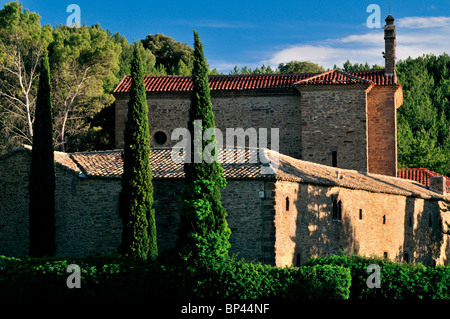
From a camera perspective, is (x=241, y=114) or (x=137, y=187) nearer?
(x=137, y=187)

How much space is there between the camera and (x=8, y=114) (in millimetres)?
38000

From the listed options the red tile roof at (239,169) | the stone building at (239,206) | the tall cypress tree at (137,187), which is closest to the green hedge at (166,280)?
the tall cypress tree at (137,187)

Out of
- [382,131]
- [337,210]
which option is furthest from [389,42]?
[337,210]

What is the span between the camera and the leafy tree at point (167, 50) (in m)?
66.2

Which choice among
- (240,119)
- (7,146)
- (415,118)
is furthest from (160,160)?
(415,118)

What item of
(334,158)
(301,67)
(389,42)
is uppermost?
(301,67)

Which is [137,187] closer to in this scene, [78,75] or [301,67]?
[78,75]

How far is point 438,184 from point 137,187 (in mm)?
20775

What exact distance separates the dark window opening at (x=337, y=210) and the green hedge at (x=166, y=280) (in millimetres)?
7246

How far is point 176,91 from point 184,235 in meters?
15.3

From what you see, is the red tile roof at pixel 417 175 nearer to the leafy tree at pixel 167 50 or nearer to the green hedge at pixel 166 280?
the green hedge at pixel 166 280

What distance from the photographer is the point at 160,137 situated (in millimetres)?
33781

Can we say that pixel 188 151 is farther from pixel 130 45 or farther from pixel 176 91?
pixel 130 45

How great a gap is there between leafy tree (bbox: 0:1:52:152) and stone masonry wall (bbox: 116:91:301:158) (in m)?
7.06
